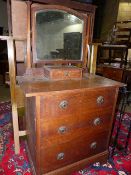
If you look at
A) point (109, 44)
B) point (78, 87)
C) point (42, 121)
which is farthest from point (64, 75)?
point (109, 44)

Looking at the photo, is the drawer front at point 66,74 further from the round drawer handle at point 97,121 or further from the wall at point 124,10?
the wall at point 124,10

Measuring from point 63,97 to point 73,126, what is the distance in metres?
0.31

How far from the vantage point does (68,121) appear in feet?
4.36

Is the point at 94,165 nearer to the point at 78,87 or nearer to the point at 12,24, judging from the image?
the point at 78,87

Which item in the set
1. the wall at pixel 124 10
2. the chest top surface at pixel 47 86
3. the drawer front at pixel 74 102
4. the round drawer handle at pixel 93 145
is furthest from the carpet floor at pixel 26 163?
the wall at pixel 124 10

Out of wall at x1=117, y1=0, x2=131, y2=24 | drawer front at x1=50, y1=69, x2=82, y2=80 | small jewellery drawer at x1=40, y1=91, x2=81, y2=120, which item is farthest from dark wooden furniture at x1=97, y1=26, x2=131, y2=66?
small jewellery drawer at x1=40, y1=91, x2=81, y2=120

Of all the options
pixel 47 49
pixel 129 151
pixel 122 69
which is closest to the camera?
pixel 47 49

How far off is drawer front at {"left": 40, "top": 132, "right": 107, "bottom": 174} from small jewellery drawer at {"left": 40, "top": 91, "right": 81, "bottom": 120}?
0.99 feet

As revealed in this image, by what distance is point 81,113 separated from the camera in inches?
54.1

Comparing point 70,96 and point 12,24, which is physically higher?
point 12,24

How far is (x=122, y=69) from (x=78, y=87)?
99.8 inches

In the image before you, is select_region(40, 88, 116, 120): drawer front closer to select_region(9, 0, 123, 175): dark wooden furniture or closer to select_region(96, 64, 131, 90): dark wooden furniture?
select_region(9, 0, 123, 175): dark wooden furniture

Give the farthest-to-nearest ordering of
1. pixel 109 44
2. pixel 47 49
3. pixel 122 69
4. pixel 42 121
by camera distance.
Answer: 1. pixel 109 44
2. pixel 122 69
3. pixel 47 49
4. pixel 42 121

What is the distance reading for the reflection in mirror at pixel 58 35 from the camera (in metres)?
1.56
